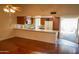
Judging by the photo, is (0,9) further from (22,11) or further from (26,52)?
(26,52)

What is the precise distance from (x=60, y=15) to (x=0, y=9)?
73cm

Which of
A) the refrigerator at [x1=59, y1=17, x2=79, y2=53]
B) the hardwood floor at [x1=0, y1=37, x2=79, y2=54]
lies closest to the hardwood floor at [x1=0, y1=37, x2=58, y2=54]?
the hardwood floor at [x1=0, y1=37, x2=79, y2=54]

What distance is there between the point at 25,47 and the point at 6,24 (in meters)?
0.38

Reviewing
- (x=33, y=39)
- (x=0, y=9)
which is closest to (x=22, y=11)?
(x=0, y=9)

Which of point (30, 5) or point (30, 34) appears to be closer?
point (30, 5)

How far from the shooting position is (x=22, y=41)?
4.46 feet

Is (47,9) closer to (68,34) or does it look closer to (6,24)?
(68,34)

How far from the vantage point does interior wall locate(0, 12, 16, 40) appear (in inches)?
50.4

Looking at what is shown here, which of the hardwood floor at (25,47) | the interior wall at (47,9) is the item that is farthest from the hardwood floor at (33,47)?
the interior wall at (47,9)

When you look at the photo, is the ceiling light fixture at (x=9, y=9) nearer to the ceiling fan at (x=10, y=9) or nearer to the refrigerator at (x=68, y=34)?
the ceiling fan at (x=10, y=9)

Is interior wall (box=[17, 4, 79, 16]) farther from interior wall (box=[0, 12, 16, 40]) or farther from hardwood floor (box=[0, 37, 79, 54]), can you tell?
hardwood floor (box=[0, 37, 79, 54])

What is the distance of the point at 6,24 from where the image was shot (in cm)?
131

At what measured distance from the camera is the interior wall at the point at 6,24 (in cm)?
128

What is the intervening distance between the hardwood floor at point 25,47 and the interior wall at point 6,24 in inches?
2.9
